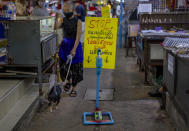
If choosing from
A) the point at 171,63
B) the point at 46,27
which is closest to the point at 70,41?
the point at 46,27

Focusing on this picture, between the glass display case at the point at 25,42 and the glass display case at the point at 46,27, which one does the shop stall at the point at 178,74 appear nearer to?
the glass display case at the point at 25,42

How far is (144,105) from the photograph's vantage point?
519 centimetres

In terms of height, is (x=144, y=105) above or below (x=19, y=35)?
below

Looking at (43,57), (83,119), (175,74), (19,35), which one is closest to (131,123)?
(83,119)

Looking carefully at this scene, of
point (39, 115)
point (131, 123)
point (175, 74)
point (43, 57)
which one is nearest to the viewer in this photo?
point (175, 74)

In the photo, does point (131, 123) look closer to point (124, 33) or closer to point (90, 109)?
point (90, 109)

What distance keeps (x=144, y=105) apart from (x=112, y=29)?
165 centimetres

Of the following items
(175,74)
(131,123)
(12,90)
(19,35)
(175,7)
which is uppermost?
(175,7)

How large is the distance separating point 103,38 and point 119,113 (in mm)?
1418

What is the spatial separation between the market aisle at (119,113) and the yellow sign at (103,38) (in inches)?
→ 37.0

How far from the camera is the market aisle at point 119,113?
427 cm

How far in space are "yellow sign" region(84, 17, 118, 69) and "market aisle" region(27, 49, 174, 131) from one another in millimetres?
941

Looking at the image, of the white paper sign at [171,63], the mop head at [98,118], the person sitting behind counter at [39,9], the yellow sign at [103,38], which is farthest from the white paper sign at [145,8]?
the mop head at [98,118]

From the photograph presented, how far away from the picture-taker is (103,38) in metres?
4.82
